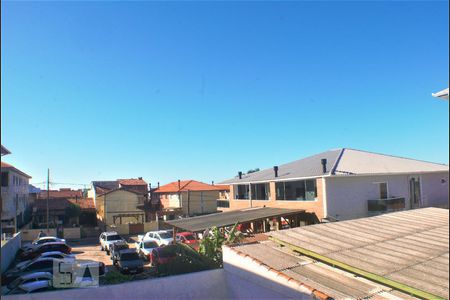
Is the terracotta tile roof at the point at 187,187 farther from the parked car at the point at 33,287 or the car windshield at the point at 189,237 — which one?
the parked car at the point at 33,287

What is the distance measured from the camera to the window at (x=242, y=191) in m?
33.5

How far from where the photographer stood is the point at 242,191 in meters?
34.6

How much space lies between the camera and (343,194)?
2339 cm

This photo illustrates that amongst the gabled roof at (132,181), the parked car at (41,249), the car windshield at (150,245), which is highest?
the gabled roof at (132,181)

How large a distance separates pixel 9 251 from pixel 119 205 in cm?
2300

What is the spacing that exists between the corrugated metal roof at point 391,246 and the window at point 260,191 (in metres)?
17.0

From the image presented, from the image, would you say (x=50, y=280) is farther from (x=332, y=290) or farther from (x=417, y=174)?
(x=417, y=174)

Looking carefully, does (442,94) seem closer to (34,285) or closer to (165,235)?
(34,285)

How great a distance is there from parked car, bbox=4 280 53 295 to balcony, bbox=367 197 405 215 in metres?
18.9

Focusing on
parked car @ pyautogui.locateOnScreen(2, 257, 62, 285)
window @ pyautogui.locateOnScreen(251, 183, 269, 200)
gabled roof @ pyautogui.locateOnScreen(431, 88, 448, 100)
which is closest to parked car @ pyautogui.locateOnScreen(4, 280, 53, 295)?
parked car @ pyautogui.locateOnScreen(2, 257, 62, 285)

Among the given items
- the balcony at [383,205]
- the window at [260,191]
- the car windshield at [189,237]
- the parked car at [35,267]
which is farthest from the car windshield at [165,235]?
the balcony at [383,205]

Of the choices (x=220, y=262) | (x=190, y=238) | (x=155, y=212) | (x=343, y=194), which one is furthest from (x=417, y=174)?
(x=155, y=212)

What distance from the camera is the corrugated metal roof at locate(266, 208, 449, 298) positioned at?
263 inches

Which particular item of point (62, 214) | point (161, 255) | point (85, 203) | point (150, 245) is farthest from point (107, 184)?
point (161, 255)
